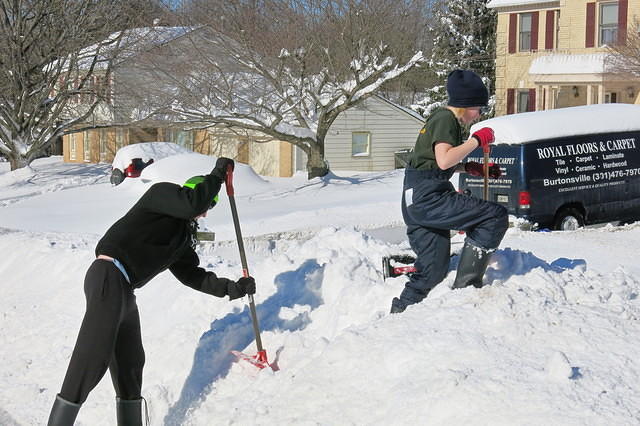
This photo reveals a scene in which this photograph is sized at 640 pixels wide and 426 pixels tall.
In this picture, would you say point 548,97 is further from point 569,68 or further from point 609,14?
point 609,14

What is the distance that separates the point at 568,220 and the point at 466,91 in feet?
30.1

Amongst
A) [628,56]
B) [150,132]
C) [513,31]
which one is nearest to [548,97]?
[513,31]

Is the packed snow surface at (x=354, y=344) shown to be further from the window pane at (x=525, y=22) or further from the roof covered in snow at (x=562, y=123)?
the window pane at (x=525, y=22)

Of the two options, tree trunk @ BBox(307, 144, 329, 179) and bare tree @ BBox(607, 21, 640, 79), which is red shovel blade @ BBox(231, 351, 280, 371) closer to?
tree trunk @ BBox(307, 144, 329, 179)

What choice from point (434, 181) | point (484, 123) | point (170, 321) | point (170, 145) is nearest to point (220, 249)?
point (484, 123)

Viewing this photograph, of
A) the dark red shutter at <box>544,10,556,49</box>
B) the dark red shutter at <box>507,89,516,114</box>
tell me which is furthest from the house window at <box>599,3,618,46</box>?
the dark red shutter at <box>507,89,516,114</box>

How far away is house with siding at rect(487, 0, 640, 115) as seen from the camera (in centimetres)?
3253

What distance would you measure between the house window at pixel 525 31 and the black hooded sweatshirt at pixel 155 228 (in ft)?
110

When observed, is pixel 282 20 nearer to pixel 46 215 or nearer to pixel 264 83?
pixel 264 83

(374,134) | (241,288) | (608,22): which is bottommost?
(241,288)

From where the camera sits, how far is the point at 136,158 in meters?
22.1

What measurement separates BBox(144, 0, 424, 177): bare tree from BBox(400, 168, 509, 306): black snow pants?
723 inches

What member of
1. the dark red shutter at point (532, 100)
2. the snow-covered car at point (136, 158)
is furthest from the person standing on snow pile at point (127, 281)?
the dark red shutter at point (532, 100)

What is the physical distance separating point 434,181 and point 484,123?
9.09m
